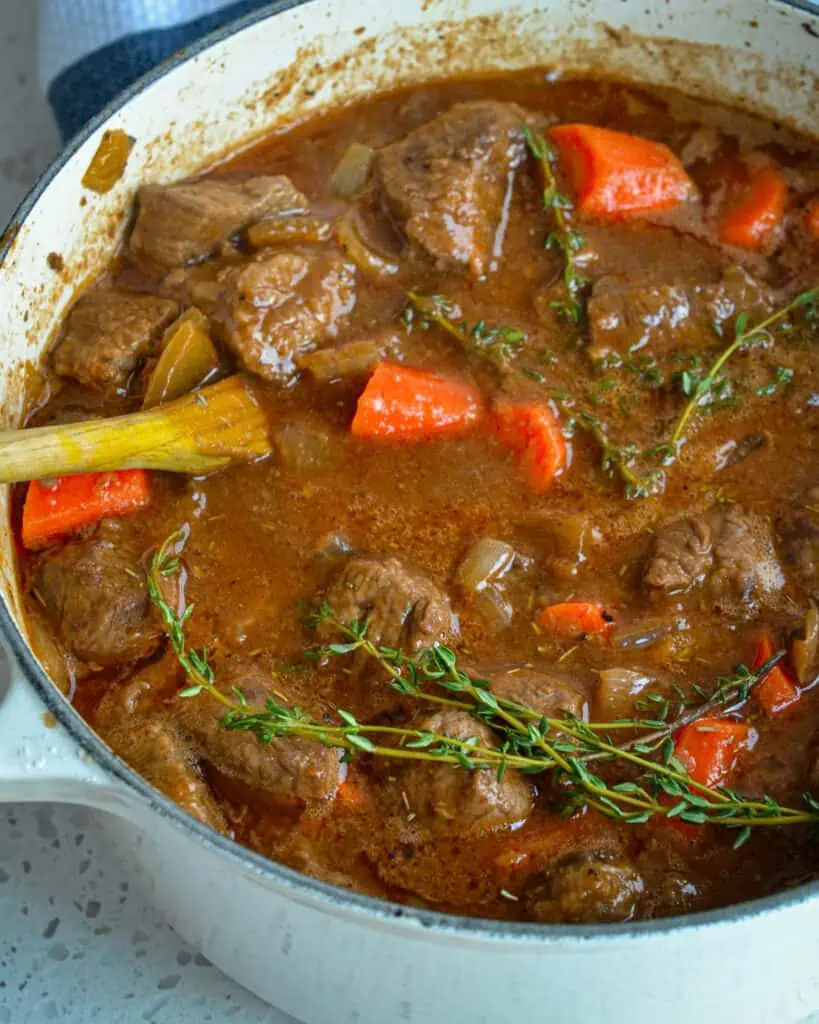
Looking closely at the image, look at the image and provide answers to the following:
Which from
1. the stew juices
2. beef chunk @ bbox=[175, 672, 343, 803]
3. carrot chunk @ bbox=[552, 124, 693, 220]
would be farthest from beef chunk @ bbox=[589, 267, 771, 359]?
beef chunk @ bbox=[175, 672, 343, 803]

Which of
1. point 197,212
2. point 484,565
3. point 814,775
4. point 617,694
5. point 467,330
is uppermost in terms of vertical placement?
point 197,212

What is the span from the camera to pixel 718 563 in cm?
278

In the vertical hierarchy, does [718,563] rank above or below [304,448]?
below

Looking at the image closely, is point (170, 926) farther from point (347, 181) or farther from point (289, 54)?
point (289, 54)

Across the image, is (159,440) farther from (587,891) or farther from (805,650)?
(805,650)

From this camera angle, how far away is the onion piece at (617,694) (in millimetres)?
2635

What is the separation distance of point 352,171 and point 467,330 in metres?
0.63

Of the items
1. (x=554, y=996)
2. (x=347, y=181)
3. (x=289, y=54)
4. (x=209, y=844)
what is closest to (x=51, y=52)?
(x=289, y=54)

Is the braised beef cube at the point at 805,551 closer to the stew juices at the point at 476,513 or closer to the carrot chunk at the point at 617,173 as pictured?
the stew juices at the point at 476,513

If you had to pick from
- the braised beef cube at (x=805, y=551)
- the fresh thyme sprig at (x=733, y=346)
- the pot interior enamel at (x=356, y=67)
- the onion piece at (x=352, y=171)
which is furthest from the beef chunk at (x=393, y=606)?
the onion piece at (x=352, y=171)

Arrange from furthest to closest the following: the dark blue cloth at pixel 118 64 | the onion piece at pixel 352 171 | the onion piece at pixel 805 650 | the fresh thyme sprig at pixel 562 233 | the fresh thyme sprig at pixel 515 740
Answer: the dark blue cloth at pixel 118 64 < the onion piece at pixel 352 171 < the fresh thyme sprig at pixel 562 233 < the onion piece at pixel 805 650 < the fresh thyme sprig at pixel 515 740

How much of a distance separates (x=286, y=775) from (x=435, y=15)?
6.92 feet

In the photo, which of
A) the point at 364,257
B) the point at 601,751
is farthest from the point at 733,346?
the point at 601,751

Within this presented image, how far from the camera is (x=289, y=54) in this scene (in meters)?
3.45
